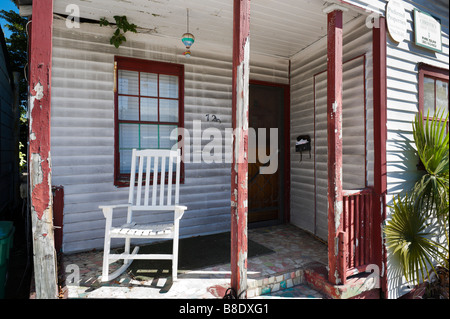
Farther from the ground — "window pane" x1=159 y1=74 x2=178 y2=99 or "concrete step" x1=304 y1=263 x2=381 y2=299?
"window pane" x1=159 y1=74 x2=178 y2=99

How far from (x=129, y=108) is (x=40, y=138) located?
82.8 inches

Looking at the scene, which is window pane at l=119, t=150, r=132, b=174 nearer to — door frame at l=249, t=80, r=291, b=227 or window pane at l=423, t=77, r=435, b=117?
door frame at l=249, t=80, r=291, b=227

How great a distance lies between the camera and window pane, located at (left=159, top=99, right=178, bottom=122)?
157 inches

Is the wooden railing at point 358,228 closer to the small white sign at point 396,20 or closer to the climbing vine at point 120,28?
the small white sign at point 396,20

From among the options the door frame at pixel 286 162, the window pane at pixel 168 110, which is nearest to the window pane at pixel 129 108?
the window pane at pixel 168 110

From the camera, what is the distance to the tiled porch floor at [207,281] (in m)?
2.52

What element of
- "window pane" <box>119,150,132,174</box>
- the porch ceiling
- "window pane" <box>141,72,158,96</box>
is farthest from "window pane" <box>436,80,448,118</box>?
"window pane" <box>119,150,132,174</box>

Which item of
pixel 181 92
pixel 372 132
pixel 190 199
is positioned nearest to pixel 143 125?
pixel 181 92

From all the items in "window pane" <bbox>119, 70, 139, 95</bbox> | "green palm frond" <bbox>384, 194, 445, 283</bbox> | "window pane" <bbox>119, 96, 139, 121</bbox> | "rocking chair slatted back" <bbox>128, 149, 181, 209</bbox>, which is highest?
"window pane" <bbox>119, 70, 139, 95</bbox>

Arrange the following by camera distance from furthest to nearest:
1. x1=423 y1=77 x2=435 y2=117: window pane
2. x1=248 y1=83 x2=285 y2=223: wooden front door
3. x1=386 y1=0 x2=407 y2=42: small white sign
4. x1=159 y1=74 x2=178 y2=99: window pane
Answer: x1=248 y1=83 x2=285 y2=223: wooden front door → x1=159 y1=74 x2=178 y2=99: window pane → x1=423 y1=77 x2=435 y2=117: window pane → x1=386 y1=0 x2=407 y2=42: small white sign

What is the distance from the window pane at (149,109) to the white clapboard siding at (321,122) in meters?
2.30

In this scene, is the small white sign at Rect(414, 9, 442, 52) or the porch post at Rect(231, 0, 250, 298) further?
the small white sign at Rect(414, 9, 442, 52)

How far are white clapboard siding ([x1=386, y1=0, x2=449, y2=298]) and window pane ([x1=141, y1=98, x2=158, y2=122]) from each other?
298cm

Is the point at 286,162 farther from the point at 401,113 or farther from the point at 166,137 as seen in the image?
the point at 166,137
